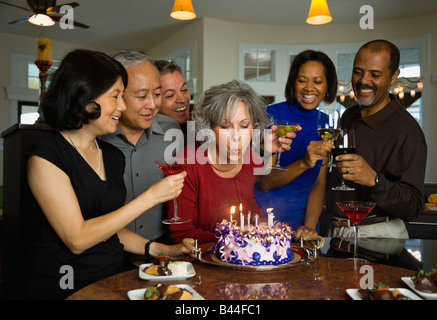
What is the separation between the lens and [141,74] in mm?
2307

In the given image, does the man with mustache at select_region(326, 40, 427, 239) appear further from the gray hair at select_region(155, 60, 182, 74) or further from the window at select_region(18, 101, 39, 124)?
the window at select_region(18, 101, 39, 124)

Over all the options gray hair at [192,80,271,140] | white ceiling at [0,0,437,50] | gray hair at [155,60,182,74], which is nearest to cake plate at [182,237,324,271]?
gray hair at [192,80,271,140]

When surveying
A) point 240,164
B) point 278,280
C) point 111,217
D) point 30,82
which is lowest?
point 278,280

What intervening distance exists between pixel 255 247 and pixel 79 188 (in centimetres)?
76

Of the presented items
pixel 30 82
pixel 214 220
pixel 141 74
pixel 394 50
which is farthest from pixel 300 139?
pixel 30 82

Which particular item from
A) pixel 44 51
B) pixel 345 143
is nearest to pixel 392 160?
pixel 345 143

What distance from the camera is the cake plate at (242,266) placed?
5.04 feet

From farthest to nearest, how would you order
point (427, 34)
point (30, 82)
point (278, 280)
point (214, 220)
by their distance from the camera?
point (30, 82), point (427, 34), point (214, 220), point (278, 280)

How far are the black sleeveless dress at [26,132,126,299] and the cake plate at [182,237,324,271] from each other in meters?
0.37

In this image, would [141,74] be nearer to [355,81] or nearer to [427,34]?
[355,81]

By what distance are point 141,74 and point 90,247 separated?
1049 mm

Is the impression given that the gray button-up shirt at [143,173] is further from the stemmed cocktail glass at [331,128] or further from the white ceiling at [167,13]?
the white ceiling at [167,13]

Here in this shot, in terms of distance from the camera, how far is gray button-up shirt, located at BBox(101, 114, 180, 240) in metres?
2.31

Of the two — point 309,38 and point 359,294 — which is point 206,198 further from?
point 309,38
